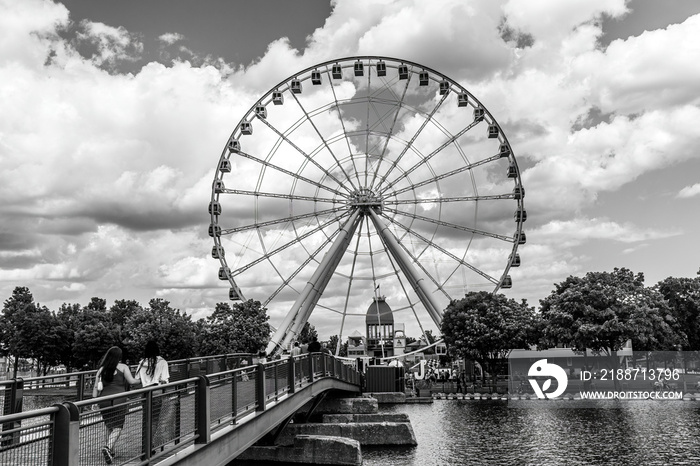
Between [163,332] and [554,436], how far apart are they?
183 feet

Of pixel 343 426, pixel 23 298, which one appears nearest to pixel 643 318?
pixel 343 426

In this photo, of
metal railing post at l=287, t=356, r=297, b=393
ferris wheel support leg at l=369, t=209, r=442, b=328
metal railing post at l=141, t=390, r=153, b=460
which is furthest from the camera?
ferris wheel support leg at l=369, t=209, r=442, b=328

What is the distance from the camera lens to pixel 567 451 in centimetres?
2959

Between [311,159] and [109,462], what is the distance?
4475 centimetres

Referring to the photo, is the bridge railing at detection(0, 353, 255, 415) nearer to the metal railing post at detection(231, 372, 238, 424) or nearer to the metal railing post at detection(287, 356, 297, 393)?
the metal railing post at detection(287, 356, 297, 393)

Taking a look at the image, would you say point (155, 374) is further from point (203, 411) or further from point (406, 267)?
point (406, 267)

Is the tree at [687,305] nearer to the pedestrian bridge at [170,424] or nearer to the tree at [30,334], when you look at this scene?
the pedestrian bridge at [170,424]

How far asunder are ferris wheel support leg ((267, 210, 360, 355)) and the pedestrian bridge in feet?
101

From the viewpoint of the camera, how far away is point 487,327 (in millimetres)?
62250

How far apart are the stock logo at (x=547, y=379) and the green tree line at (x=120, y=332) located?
87.9 ft

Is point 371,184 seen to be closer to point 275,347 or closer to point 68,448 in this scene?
point 275,347

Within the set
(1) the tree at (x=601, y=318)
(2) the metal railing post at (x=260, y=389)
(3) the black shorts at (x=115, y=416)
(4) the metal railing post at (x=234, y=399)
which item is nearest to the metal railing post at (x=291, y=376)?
(2) the metal railing post at (x=260, y=389)

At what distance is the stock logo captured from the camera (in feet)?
171

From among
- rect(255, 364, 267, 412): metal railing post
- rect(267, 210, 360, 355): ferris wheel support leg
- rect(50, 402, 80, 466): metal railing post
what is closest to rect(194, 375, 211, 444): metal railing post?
rect(50, 402, 80, 466): metal railing post
